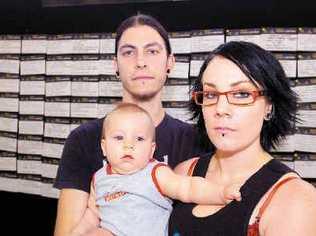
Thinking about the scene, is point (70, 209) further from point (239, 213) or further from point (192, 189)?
point (239, 213)

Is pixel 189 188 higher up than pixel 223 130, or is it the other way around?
pixel 223 130

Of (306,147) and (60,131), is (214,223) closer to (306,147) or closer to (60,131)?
(306,147)

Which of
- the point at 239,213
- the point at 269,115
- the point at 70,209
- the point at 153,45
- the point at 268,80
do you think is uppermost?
the point at 153,45

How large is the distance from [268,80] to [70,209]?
2.99 ft

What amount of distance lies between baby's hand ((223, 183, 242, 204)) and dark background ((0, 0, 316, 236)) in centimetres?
130

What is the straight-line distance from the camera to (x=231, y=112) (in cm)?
124

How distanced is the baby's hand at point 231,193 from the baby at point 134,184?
0.10m

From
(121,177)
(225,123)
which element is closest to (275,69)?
(225,123)

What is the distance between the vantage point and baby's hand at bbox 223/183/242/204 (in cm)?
120

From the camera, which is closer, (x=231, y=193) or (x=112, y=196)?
(x=231, y=193)

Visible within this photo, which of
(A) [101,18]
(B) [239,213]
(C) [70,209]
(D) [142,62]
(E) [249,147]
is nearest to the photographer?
(B) [239,213]

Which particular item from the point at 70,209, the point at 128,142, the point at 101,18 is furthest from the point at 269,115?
the point at 101,18

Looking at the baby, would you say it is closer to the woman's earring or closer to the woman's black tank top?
the woman's black tank top

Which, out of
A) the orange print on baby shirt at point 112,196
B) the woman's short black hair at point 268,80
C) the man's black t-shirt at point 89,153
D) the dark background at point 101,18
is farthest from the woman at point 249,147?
the dark background at point 101,18
